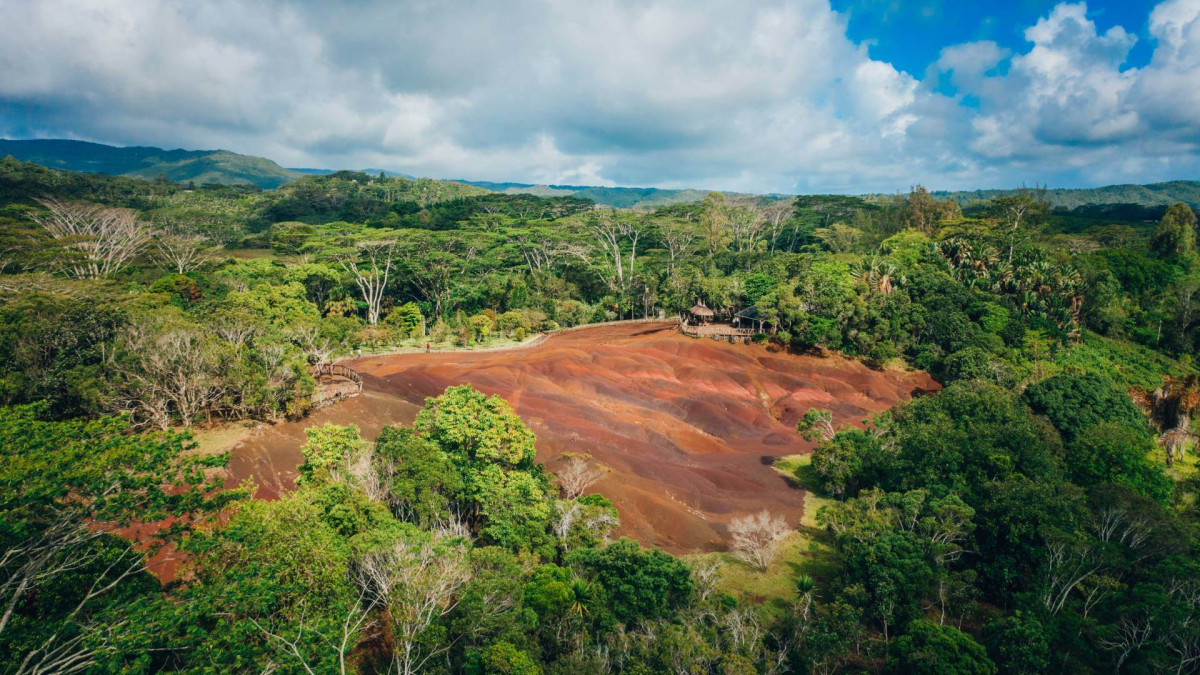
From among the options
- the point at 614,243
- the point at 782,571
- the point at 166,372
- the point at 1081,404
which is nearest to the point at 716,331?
the point at 614,243

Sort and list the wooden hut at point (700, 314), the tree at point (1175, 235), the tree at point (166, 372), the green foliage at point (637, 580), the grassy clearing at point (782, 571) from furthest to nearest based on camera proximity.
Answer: the tree at point (1175, 235) → the wooden hut at point (700, 314) → the tree at point (166, 372) → the grassy clearing at point (782, 571) → the green foliage at point (637, 580)

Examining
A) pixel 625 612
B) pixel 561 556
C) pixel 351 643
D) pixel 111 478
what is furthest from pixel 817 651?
pixel 111 478

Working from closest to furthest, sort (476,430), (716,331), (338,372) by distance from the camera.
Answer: (476,430)
(338,372)
(716,331)

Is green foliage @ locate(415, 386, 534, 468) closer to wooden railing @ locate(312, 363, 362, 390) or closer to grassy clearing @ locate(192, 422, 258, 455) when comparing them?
grassy clearing @ locate(192, 422, 258, 455)

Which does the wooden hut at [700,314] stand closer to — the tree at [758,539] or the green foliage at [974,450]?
the green foliage at [974,450]

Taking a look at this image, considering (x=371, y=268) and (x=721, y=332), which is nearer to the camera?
(x=721, y=332)

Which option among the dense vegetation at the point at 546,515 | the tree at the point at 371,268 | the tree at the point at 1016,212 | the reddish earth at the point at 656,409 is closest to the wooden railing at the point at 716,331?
the reddish earth at the point at 656,409

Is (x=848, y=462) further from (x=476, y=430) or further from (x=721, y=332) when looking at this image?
(x=721, y=332)
